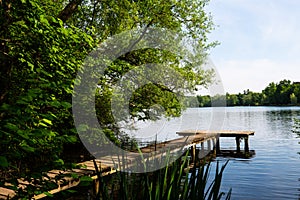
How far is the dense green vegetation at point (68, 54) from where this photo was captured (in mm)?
4473

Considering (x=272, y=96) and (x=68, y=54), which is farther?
(x=272, y=96)

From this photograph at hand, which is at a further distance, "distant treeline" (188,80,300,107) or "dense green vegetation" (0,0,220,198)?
"distant treeline" (188,80,300,107)

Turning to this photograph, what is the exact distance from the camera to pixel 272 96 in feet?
411

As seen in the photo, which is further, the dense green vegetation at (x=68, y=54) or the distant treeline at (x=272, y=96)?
the distant treeline at (x=272, y=96)

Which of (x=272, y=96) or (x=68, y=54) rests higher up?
(x=272, y=96)

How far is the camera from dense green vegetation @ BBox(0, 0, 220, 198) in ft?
14.7

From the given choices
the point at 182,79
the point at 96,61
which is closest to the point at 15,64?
the point at 96,61

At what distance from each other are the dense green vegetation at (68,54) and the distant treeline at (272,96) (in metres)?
98.6

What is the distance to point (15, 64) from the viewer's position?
5.45 meters

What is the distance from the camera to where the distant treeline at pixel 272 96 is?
369 ft

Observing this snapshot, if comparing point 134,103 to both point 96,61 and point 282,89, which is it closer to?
point 96,61

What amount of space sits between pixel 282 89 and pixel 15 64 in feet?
421

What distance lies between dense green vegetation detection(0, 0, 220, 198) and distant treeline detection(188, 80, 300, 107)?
98.6m

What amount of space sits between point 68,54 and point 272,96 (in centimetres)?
13091
